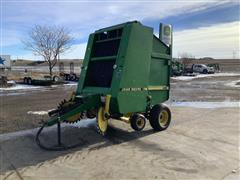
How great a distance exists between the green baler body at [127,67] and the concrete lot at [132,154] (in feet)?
2.64

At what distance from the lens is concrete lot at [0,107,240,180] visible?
445cm

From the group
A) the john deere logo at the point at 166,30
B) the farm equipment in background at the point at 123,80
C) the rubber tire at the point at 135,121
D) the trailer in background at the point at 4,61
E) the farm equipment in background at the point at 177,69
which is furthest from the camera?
the farm equipment in background at the point at 177,69

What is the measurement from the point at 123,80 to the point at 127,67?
0.94ft

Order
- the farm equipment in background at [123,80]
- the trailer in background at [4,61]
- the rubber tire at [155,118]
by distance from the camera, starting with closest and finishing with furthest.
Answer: the farm equipment in background at [123,80], the rubber tire at [155,118], the trailer in background at [4,61]

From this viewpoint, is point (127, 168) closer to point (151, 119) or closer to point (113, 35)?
point (151, 119)

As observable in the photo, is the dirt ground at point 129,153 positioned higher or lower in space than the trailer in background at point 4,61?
lower

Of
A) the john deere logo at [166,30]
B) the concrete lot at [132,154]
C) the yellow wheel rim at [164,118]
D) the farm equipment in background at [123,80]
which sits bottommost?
the concrete lot at [132,154]

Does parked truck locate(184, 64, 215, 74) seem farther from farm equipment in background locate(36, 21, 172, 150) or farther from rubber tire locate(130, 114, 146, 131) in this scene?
rubber tire locate(130, 114, 146, 131)

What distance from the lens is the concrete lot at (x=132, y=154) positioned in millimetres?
4445

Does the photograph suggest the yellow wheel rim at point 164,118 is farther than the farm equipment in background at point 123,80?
Yes

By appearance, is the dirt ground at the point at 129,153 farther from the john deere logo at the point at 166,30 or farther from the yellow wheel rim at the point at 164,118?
the john deere logo at the point at 166,30

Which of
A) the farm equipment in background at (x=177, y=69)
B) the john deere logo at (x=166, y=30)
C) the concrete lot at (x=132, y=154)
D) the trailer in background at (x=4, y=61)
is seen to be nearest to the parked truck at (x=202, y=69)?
the farm equipment in background at (x=177, y=69)

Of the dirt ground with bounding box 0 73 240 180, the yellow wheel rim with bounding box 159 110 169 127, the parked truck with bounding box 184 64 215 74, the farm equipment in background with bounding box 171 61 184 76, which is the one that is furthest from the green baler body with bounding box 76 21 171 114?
the parked truck with bounding box 184 64 215 74

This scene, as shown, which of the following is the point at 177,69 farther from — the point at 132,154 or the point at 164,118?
the point at 132,154
